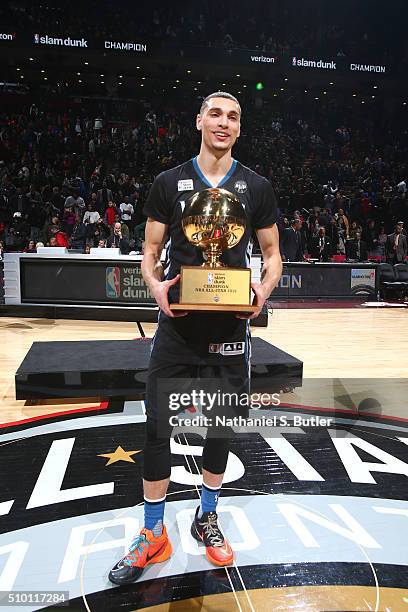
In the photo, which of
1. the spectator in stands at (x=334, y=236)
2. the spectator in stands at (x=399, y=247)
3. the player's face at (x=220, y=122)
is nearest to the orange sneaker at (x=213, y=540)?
the player's face at (x=220, y=122)

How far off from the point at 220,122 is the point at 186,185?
0.23 m

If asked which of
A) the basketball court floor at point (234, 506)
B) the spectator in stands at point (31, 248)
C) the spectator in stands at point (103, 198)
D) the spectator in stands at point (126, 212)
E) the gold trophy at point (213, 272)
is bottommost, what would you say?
the basketball court floor at point (234, 506)

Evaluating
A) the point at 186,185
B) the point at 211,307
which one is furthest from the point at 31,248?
the point at 211,307

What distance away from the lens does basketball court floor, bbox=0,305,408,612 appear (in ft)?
5.60

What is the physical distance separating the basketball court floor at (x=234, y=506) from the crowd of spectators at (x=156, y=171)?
5.92 metres

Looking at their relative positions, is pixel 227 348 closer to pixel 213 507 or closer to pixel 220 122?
pixel 213 507

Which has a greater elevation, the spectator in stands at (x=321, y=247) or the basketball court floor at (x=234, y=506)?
the spectator in stands at (x=321, y=247)

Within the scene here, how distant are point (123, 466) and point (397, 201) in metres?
13.9

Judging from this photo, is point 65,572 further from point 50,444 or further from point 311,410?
point 311,410

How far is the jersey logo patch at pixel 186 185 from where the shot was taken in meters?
1.73

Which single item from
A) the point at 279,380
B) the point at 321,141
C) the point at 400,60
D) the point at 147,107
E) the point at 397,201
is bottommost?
the point at 279,380

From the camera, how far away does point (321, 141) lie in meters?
18.7

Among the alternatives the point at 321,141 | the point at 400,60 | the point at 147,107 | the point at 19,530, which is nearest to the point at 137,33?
the point at 147,107

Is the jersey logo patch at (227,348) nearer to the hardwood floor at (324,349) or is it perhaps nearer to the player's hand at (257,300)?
the player's hand at (257,300)
